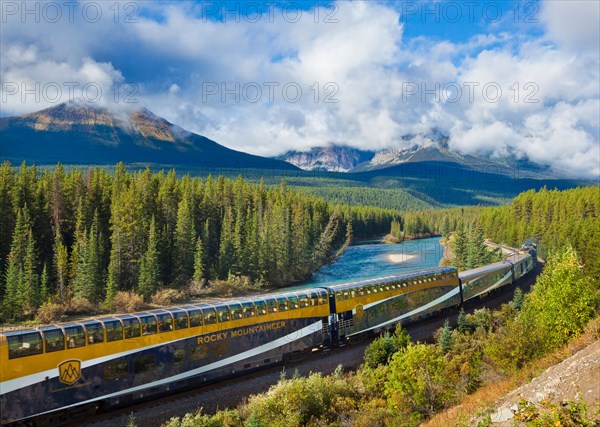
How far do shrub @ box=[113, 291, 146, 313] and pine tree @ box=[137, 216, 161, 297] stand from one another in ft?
9.65

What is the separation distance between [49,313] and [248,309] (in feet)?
117

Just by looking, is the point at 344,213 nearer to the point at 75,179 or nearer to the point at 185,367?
the point at 75,179

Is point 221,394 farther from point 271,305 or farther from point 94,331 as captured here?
point 94,331

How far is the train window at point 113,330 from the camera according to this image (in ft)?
75.4

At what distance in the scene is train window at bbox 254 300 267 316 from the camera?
2931 cm

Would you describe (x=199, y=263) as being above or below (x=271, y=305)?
below

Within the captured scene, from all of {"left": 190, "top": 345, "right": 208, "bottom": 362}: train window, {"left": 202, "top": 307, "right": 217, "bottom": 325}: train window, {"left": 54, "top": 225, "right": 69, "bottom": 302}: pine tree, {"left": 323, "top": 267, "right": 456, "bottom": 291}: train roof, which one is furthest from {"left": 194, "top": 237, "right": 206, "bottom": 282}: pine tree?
{"left": 190, "top": 345, "right": 208, "bottom": 362}: train window

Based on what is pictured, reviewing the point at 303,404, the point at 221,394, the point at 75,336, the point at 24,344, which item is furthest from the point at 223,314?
the point at 24,344

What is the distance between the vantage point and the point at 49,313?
5353 centimetres

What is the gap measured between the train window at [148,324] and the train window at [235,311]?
483cm

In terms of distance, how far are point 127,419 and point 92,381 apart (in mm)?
2499

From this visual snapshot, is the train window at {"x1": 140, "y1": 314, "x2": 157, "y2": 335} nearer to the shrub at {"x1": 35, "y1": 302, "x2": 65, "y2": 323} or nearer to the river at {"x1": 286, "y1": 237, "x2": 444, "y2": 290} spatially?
the shrub at {"x1": 35, "y1": 302, "x2": 65, "y2": 323}

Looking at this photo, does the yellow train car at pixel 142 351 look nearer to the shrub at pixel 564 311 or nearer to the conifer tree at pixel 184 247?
the shrub at pixel 564 311

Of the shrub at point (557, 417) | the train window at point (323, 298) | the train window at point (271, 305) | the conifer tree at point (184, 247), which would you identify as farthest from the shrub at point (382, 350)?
the conifer tree at point (184, 247)
